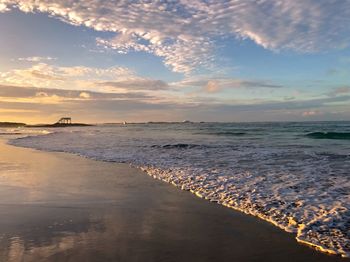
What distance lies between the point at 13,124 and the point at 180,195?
15978 centimetres

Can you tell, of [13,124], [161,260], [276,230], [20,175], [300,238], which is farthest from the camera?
[13,124]

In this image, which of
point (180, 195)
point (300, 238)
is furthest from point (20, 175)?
point (300, 238)

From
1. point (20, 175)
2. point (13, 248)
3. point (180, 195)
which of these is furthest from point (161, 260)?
point (20, 175)

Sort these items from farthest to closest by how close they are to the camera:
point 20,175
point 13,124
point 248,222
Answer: point 13,124 < point 20,175 < point 248,222

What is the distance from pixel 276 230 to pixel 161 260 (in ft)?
8.27

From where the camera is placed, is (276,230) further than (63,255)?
Yes

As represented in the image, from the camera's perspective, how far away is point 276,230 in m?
6.46

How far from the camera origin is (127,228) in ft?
20.9

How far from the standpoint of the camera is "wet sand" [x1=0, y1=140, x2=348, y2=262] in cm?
518

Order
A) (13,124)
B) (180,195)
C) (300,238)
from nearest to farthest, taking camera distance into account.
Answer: (300,238) → (180,195) → (13,124)

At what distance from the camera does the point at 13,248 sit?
5289mm

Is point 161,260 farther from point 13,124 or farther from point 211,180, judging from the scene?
point 13,124

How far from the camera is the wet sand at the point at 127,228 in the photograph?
5.18m

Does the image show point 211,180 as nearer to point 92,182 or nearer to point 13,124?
point 92,182
